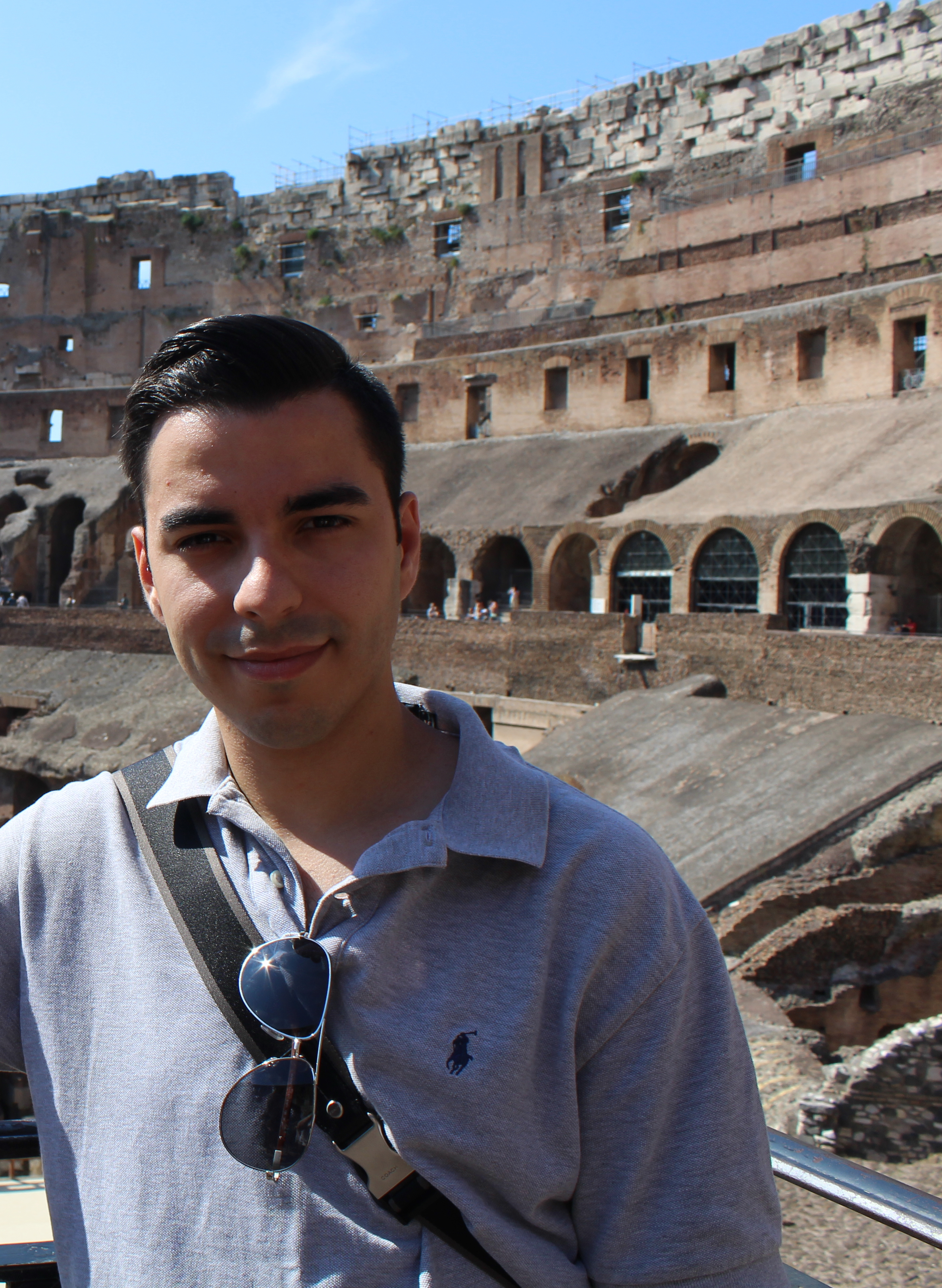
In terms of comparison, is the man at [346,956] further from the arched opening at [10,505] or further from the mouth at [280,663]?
the arched opening at [10,505]

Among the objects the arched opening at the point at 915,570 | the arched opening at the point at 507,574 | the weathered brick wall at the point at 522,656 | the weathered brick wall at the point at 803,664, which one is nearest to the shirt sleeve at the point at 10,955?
the weathered brick wall at the point at 803,664

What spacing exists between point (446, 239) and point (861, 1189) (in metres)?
36.6

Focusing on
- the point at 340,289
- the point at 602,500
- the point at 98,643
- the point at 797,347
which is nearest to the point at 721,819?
the point at 602,500

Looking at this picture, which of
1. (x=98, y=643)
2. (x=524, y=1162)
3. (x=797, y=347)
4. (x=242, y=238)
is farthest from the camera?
(x=242, y=238)

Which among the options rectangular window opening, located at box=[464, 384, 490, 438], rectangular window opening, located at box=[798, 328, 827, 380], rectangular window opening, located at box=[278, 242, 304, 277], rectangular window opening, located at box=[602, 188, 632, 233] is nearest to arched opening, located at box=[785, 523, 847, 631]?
rectangular window opening, located at box=[798, 328, 827, 380]

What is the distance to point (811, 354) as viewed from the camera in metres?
22.0

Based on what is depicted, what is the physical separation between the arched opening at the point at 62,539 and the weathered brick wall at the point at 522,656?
587 inches

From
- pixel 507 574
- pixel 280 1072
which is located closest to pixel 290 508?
pixel 280 1072

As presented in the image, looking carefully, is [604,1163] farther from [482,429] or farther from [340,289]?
[340,289]

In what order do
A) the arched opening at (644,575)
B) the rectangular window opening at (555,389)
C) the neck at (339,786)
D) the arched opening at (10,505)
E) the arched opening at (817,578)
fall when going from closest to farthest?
the neck at (339,786) < the arched opening at (817,578) < the arched opening at (644,575) < the rectangular window opening at (555,389) < the arched opening at (10,505)

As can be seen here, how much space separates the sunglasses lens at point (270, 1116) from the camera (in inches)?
49.3

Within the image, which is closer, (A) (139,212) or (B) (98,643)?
(B) (98,643)

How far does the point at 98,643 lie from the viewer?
2494cm

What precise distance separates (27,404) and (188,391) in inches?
1474
